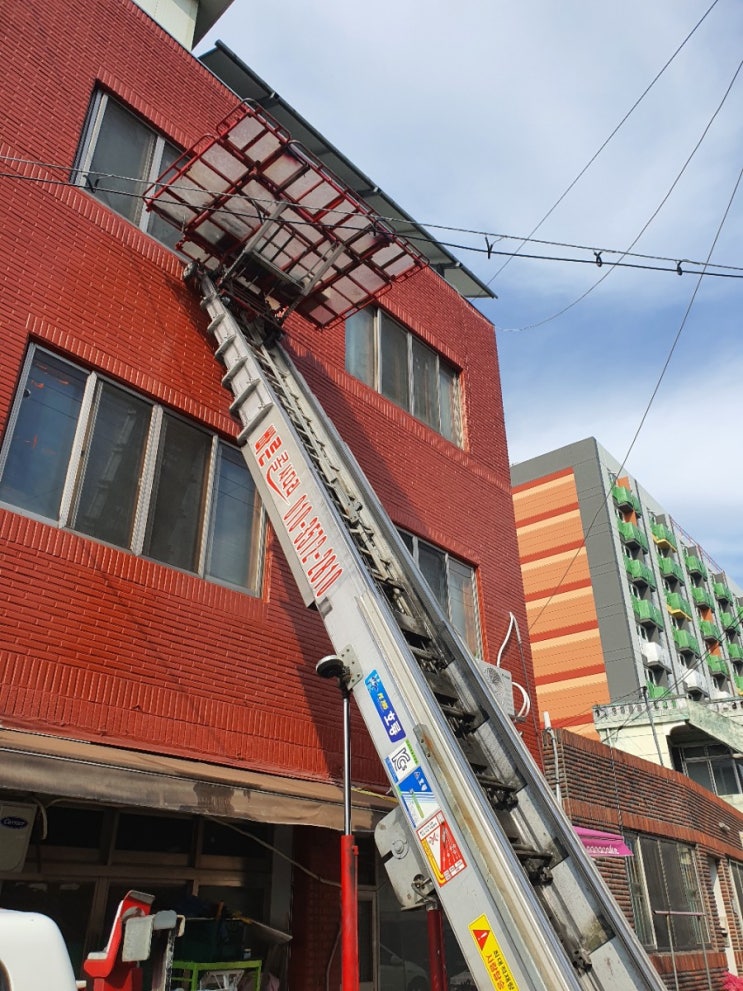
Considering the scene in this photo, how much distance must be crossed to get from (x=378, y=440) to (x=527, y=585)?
38611 mm

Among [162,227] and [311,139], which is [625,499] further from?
[162,227]

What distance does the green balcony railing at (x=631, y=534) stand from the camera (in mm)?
47562

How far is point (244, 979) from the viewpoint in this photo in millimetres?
6402

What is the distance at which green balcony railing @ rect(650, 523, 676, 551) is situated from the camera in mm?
52312

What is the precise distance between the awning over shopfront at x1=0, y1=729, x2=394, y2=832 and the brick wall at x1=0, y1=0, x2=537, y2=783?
607 millimetres

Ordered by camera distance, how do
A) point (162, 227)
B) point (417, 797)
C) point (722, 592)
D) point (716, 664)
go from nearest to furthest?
1. point (417, 797)
2. point (162, 227)
3. point (716, 664)
4. point (722, 592)

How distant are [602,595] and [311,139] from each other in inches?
1442

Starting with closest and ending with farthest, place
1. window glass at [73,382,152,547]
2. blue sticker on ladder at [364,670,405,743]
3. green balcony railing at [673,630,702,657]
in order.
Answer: blue sticker on ladder at [364,670,405,743]
window glass at [73,382,152,547]
green balcony railing at [673,630,702,657]

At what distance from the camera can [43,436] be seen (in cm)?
684

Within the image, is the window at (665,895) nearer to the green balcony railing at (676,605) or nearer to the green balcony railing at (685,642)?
the green balcony railing at (685,642)

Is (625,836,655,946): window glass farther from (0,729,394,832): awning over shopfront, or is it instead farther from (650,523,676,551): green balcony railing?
(650,523,676,551): green balcony railing

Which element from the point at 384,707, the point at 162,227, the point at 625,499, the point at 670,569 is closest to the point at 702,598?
the point at 670,569

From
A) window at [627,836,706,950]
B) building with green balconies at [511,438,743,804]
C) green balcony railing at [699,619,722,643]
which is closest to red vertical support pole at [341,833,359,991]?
window at [627,836,706,950]

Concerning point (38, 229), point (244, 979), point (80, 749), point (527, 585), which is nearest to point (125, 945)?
point (80, 749)
